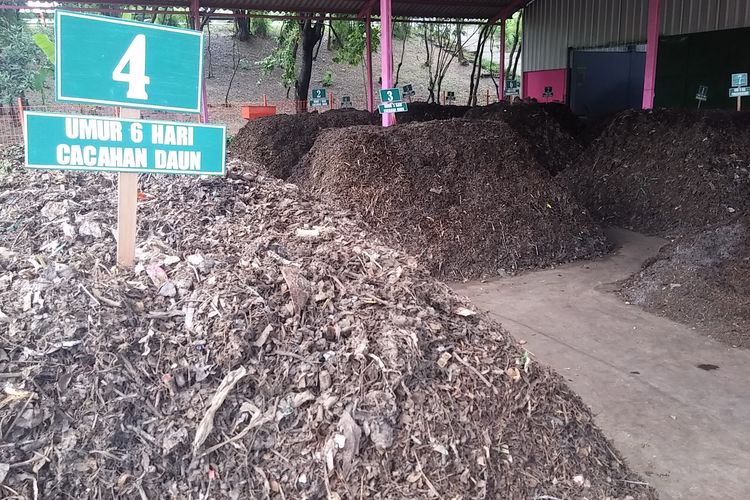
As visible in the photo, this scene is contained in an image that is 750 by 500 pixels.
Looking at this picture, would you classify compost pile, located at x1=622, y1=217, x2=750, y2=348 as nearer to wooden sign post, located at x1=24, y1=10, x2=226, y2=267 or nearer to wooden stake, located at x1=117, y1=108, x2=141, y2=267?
wooden sign post, located at x1=24, y1=10, x2=226, y2=267

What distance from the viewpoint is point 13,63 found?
17.9 metres

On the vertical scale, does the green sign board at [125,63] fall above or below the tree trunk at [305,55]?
below

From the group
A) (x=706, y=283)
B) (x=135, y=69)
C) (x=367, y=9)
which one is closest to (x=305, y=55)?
(x=367, y=9)

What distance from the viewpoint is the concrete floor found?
347cm

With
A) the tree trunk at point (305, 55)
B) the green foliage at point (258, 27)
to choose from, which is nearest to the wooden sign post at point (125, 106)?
the tree trunk at point (305, 55)

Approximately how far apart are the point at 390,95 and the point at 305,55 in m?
9.05

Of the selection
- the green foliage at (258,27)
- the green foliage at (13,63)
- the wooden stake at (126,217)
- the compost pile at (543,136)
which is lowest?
the wooden stake at (126,217)

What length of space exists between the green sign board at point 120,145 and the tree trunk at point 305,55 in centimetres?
1493

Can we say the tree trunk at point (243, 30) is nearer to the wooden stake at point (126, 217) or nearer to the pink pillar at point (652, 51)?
the pink pillar at point (652, 51)

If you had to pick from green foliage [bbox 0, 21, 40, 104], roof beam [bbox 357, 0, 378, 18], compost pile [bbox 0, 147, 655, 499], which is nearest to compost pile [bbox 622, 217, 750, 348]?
compost pile [bbox 0, 147, 655, 499]

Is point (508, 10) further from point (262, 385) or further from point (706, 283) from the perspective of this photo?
point (262, 385)

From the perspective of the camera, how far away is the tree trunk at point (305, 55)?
684 inches

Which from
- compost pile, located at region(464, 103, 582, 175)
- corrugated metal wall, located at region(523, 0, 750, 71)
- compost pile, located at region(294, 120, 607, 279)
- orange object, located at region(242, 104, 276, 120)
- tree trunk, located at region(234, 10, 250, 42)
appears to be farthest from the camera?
tree trunk, located at region(234, 10, 250, 42)

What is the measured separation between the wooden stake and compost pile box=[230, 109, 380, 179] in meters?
7.79
